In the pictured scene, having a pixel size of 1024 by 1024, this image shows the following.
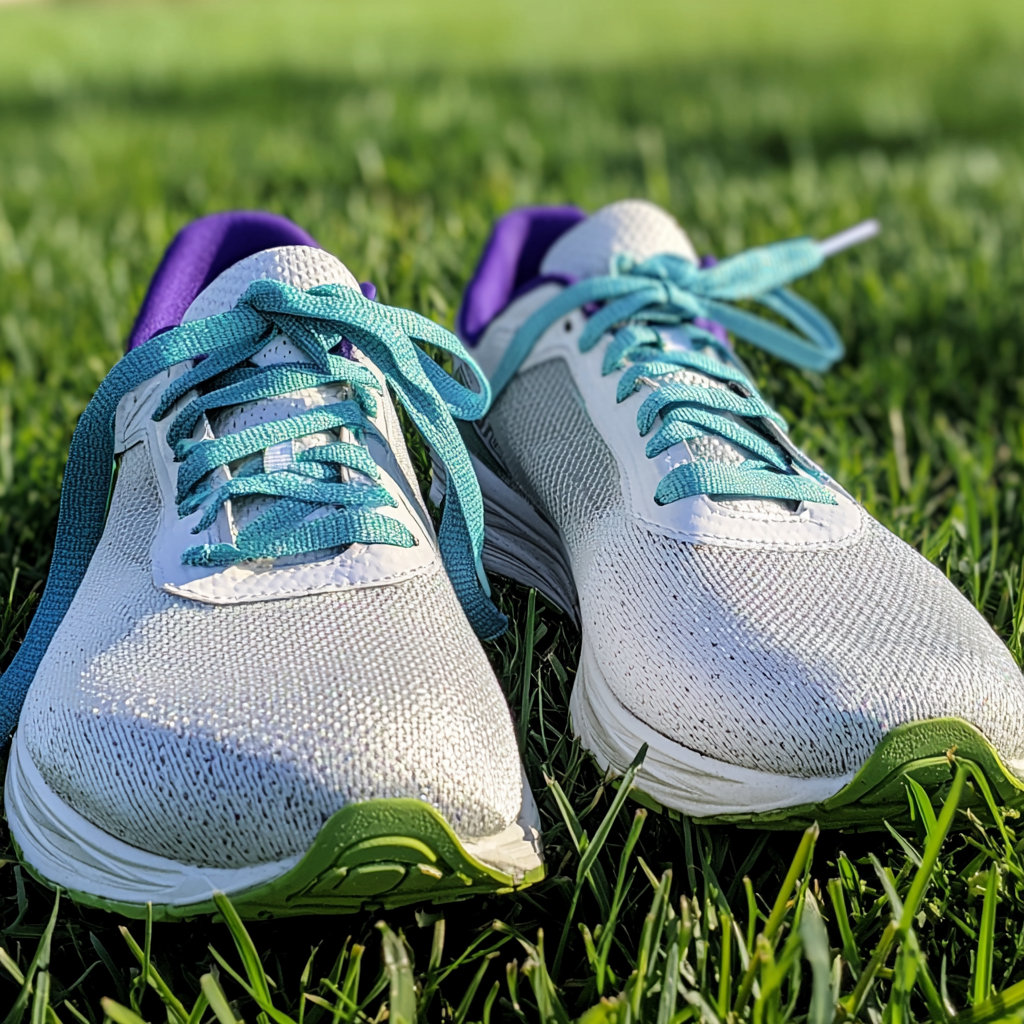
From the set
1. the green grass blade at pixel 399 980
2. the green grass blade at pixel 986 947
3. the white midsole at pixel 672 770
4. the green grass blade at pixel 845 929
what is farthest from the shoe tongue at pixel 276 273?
the green grass blade at pixel 986 947

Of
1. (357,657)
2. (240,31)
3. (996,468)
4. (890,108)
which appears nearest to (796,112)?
(890,108)

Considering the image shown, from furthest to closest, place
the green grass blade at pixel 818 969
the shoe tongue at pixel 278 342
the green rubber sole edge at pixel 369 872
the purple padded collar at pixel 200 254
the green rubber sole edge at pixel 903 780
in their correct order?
the purple padded collar at pixel 200 254, the shoe tongue at pixel 278 342, the green rubber sole edge at pixel 903 780, the green rubber sole edge at pixel 369 872, the green grass blade at pixel 818 969

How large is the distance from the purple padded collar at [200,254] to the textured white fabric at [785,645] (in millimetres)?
772

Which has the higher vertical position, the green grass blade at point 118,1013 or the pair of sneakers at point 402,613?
the pair of sneakers at point 402,613

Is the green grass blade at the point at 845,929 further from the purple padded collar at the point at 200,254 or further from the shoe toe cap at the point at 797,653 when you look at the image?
the purple padded collar at the point at 200,254

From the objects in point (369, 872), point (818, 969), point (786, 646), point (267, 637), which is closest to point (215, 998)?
point (369, 872)

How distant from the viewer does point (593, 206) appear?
3.71 metres

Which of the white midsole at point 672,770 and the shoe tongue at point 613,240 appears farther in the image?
the shoe tongue at point 613,240

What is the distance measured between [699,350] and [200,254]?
2.96 feet

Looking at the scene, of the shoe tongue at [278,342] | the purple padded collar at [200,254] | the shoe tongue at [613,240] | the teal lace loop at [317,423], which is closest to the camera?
the teal lace loop at [317,423]

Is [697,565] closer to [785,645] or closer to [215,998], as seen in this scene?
[785,645]

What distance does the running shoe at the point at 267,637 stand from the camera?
45.1 inches

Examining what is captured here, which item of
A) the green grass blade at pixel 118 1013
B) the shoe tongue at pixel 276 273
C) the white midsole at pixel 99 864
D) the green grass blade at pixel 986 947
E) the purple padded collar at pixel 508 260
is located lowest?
the green grass blade at pixel 986 947

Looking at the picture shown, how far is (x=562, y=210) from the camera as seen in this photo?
7.52ft
